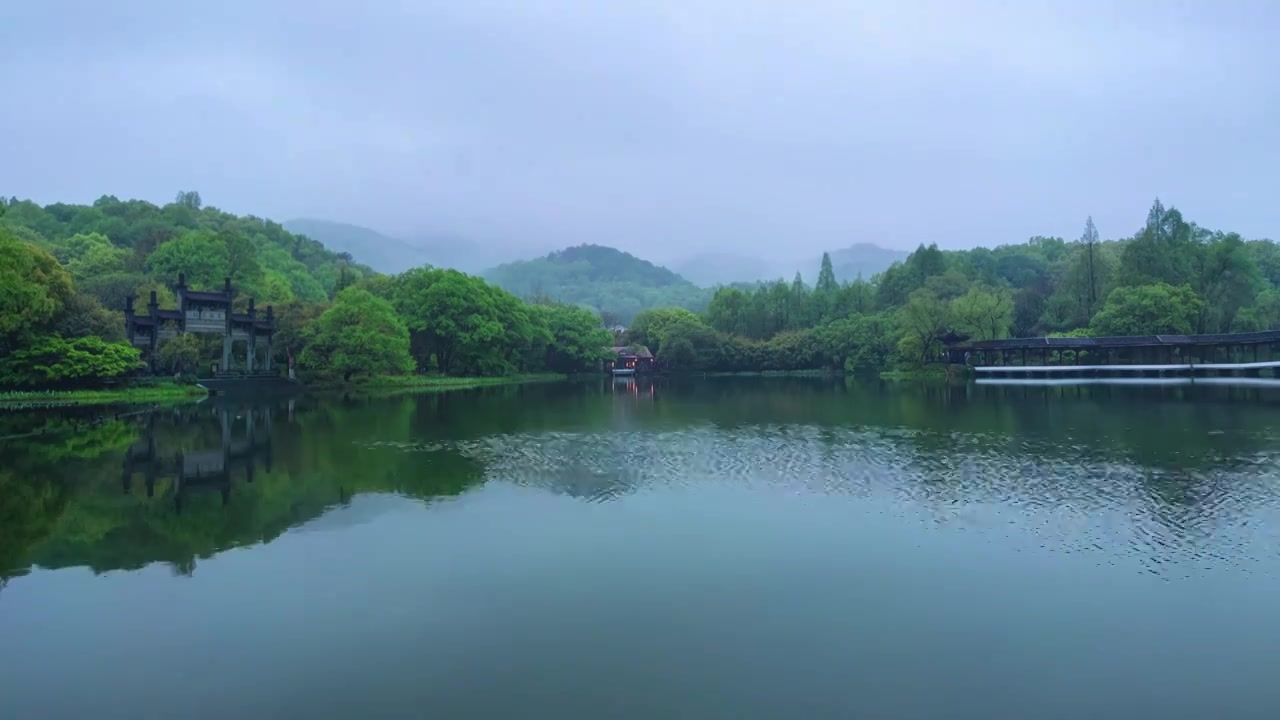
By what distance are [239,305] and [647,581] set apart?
54560 millimetres

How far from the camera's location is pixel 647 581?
913 cm

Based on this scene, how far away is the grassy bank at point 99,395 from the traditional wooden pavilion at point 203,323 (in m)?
2.93

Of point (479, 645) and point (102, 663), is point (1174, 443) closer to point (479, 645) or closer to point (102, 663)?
point (479, 645)

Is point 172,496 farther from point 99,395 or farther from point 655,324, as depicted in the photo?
point 655,324

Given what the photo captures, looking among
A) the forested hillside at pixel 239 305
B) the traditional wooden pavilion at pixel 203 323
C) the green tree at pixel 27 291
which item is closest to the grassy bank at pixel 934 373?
the forested hillside at pixel 239 305

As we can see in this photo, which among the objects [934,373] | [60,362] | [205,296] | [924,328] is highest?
[205,296]

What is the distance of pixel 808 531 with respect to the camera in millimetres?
11328

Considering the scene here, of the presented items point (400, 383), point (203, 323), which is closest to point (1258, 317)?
point (400, 383)

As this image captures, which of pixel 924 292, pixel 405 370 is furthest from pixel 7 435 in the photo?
pixel 924 292

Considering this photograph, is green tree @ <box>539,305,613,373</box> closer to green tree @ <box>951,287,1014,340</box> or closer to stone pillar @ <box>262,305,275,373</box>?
stone pillar @ <box>262,305,275,373</box>

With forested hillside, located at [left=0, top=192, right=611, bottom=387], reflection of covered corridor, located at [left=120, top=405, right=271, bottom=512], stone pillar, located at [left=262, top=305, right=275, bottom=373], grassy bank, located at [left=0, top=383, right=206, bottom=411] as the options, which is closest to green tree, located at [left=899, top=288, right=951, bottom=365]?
forested hillside, located at [left=0, top=192, right=611, bottom=387]

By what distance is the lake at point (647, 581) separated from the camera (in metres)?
6.34

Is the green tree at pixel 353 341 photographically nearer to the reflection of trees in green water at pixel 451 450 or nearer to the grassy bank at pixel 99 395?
the grassy bank at pixel 99 395

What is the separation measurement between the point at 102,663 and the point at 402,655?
2870 mm
